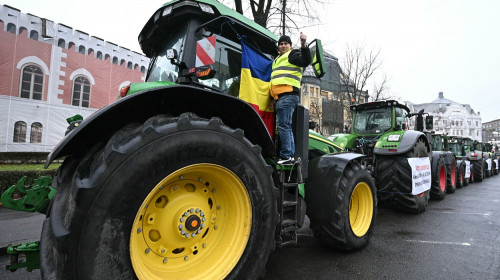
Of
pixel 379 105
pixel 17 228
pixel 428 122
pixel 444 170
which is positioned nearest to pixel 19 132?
pixel 17 228

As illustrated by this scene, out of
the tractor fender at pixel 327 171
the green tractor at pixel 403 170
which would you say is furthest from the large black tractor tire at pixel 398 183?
the tractor fender at pixel 327 171

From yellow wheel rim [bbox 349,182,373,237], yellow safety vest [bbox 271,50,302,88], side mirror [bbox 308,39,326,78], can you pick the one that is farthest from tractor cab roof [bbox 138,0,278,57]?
yellow wheel rim [bbox 349,182,373,237]

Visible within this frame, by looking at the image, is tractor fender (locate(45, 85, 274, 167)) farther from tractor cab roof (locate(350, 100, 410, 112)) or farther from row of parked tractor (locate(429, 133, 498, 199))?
row of parked tractor (locate(429, 133, 498, 199))

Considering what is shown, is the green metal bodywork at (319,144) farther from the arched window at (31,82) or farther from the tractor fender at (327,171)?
the arched window at (31,82)

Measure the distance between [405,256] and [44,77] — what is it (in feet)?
60.4

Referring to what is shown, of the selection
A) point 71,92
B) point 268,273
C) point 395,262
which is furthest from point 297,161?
point 71,92

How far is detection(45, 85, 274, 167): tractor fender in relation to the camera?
177 centimetres

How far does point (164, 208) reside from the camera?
6.39 feet

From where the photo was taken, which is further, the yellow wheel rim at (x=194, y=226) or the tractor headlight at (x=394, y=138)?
the tractor headlight at (x=394, y=138)

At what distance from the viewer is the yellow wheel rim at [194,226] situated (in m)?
1.87

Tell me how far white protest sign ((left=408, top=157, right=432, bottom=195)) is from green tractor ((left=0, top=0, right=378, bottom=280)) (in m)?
2.98

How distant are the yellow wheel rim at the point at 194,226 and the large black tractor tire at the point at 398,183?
451 cm

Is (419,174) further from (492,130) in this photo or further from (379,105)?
(492,130)

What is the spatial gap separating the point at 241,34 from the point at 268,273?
2.53 meters
